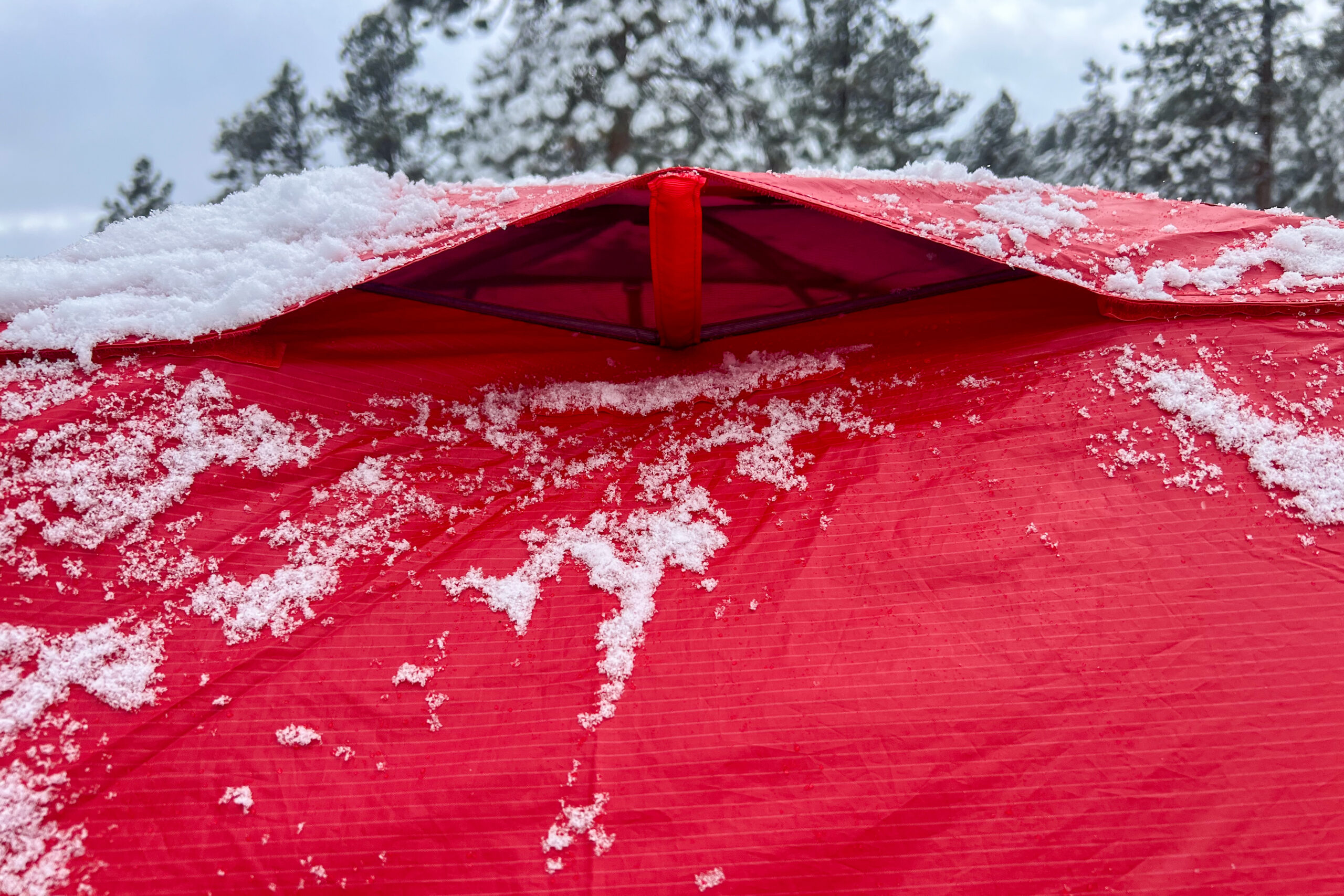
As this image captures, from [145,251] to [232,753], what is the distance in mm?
966

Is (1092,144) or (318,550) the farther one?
(1092,144)

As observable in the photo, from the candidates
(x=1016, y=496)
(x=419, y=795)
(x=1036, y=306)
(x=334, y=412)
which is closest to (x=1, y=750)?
(x=419, y=795)

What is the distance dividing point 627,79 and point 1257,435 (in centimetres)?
652

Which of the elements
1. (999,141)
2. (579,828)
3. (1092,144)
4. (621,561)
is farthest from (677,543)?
(1092,144)

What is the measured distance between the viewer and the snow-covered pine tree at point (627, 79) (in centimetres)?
641

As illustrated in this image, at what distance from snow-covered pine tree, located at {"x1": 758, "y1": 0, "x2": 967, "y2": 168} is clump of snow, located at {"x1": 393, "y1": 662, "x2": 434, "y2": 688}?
22.1ft

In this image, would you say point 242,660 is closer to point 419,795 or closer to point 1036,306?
point 419,795

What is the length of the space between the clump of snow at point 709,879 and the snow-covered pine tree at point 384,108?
8359mm

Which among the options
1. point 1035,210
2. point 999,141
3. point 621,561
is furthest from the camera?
point 999,141

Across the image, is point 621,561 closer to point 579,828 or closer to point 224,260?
point 579,828

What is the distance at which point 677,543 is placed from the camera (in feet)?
3.42

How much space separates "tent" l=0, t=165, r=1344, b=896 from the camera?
79cm

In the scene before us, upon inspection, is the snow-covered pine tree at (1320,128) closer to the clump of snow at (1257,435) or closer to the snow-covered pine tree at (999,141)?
the snow-covered pine tree at (999,141)

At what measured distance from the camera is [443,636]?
95cm
